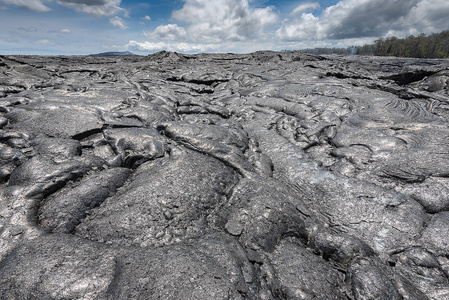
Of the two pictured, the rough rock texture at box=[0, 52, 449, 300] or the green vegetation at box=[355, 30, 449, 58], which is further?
the green vegetation at box=[355, 30, 449, 58]

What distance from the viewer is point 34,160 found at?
292 centimetres

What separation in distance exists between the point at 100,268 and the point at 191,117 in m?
4.10

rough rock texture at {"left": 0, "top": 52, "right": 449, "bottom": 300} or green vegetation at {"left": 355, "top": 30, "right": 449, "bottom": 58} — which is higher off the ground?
green vegetation at {"left": 355, "top": 30, "right": 449, "bottom": 58}

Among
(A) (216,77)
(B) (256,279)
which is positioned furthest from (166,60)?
(B) (256,279)

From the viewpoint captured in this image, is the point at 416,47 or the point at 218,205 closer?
the point at 218,205

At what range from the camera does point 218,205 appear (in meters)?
2.71

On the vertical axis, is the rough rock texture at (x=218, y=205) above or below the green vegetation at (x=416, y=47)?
below

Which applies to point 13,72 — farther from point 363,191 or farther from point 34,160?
point 363,191

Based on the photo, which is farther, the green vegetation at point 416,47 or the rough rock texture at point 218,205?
the green vegetation at point 416,47

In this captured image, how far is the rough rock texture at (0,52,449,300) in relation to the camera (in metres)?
1.82

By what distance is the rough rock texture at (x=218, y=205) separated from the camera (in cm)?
182

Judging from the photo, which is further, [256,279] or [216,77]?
[216,77]

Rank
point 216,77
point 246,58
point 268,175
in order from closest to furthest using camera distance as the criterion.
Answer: point 268,175 → point 216,77 → point 246,58

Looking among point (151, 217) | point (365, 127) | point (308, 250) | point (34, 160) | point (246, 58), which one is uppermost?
point (246, 58)
